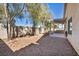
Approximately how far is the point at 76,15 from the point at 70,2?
374 millimetres

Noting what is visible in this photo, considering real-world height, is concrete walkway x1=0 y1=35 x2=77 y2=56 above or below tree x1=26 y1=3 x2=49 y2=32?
below

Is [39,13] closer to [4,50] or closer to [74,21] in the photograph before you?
[74,21]

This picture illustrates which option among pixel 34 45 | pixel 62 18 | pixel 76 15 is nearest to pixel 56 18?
pixel 62 18

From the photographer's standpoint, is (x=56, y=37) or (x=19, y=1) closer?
(x=19, y=1)

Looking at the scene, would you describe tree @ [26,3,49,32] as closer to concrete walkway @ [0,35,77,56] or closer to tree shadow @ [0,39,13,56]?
concrete walkway @ [0,35,77,56]

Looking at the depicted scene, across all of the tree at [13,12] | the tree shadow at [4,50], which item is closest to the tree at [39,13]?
the tree at [13,12]

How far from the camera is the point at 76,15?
3.85m

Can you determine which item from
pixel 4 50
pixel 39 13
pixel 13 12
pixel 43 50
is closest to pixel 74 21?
pixel 39 13

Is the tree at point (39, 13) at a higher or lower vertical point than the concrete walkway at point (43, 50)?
higher

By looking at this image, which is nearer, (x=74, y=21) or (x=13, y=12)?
(x=13, y=12)

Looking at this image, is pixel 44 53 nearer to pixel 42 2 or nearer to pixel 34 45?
pixel 34 45

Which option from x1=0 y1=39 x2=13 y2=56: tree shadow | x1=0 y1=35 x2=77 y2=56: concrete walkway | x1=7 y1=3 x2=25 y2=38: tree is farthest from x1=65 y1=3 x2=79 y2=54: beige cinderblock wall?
x1=0 y1=39 x2=13 y2=56: tree shadow

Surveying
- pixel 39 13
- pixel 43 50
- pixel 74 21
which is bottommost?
pixel 43 50

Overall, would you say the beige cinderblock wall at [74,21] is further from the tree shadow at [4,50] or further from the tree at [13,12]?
the tree shadow at [4,50]
